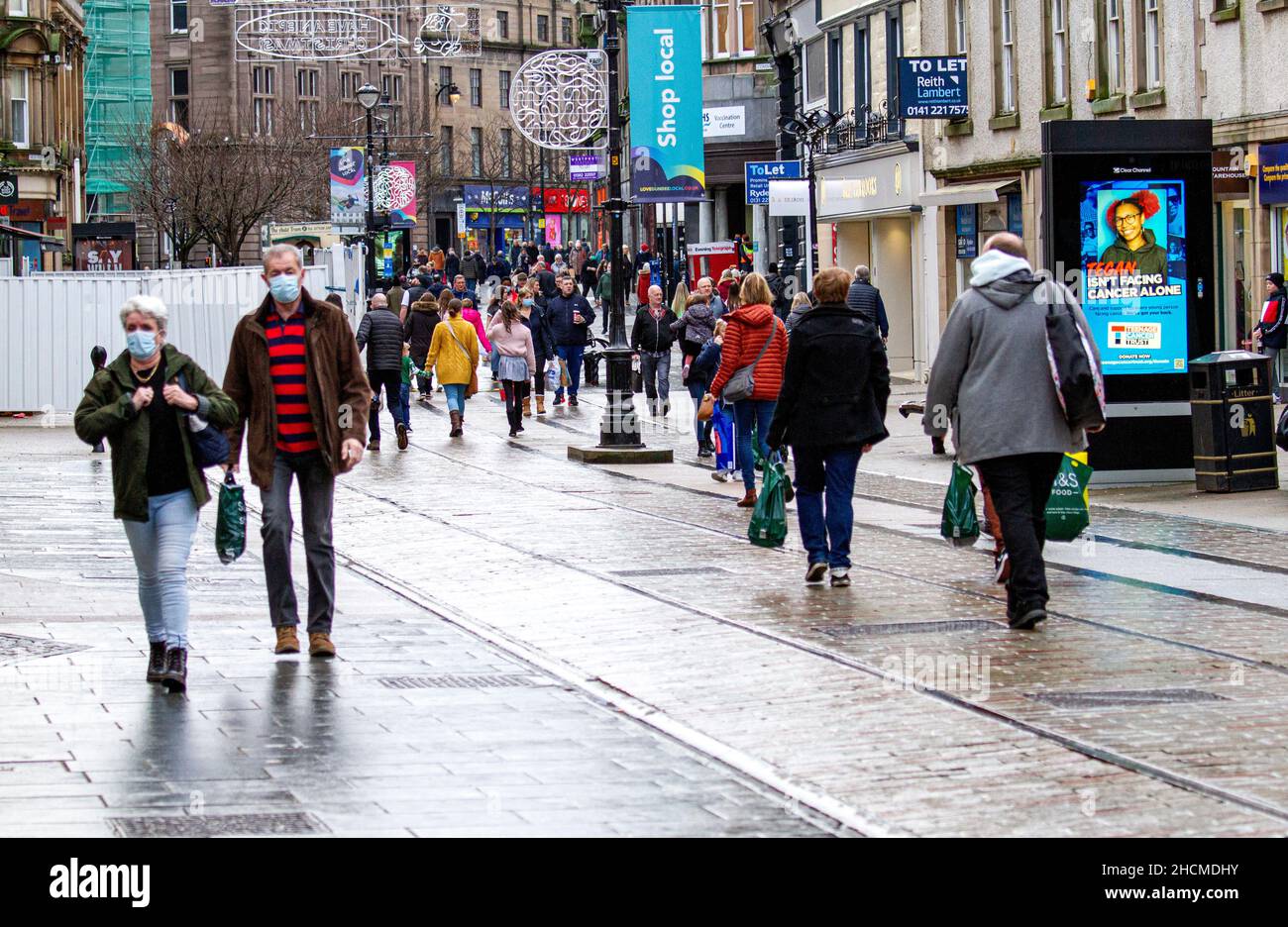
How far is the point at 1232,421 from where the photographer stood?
57.9 ft

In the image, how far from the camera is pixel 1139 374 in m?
18.5

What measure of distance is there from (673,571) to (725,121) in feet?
165

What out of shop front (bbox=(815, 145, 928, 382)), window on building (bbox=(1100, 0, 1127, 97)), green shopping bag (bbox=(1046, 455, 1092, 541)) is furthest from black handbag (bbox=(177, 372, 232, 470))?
shop front (bbox=(815, 145, 928, 382))

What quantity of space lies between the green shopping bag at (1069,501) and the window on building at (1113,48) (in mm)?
18474

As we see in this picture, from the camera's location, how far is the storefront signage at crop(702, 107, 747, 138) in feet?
207

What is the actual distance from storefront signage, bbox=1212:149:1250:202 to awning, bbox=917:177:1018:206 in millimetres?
6323

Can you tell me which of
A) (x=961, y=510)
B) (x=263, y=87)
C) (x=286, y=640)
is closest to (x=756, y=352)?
(x=961, y=510)

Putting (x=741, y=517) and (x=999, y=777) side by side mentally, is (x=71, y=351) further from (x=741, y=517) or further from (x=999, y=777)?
(x=999, y=777)

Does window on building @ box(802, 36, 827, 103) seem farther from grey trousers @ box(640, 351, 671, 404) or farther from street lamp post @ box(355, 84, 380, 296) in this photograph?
grey trousers @ box(640, 351, 671, 404)

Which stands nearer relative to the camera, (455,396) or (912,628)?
(912,628)

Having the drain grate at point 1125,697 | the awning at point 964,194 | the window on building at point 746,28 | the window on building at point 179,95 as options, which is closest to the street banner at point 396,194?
the window on building at point 746,28

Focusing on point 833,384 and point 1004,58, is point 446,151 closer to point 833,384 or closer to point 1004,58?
point 1004,58
